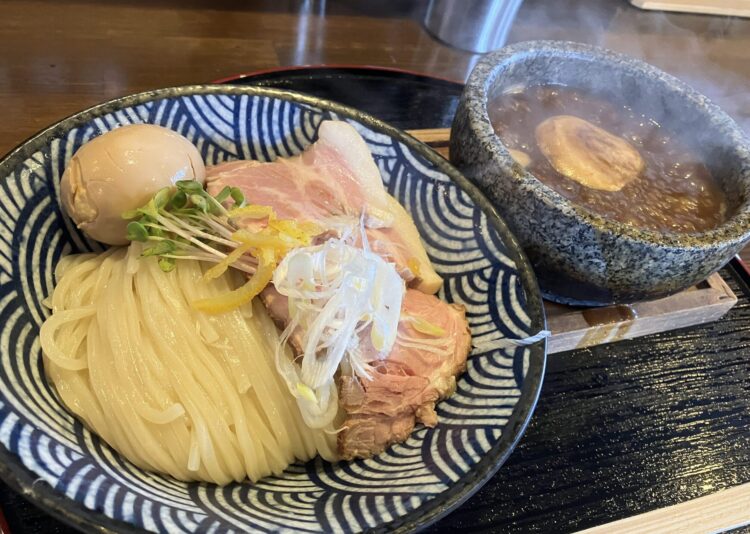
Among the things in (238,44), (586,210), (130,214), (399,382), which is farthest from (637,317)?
(238,44)

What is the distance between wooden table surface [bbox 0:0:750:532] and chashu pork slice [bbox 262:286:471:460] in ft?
4.79

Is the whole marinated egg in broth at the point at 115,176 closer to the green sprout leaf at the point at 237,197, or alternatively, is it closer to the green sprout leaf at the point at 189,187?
the green sprout leaf at the point at 189,187

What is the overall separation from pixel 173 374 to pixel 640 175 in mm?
1430

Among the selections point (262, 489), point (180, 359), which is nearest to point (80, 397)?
point (180, 359)

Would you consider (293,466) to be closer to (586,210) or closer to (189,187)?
(189,187)

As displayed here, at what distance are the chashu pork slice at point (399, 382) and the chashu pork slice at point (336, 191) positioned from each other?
0.62 feet

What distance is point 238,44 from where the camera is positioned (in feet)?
8.90

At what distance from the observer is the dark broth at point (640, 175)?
160 centimetres

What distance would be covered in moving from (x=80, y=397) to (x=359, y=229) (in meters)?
0.76

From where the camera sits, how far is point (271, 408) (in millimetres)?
1321

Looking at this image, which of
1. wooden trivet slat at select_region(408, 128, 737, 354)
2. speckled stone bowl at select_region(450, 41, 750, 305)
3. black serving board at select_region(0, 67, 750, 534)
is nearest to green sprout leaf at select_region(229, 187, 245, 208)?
speckled stone bowl at select_region(450, 41, 750, 305)

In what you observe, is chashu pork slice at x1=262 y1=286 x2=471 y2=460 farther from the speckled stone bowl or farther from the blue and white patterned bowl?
the speckled stone bowl

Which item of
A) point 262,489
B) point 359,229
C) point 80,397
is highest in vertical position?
point 359,229

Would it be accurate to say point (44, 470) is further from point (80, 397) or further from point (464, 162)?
point (464, 162)
